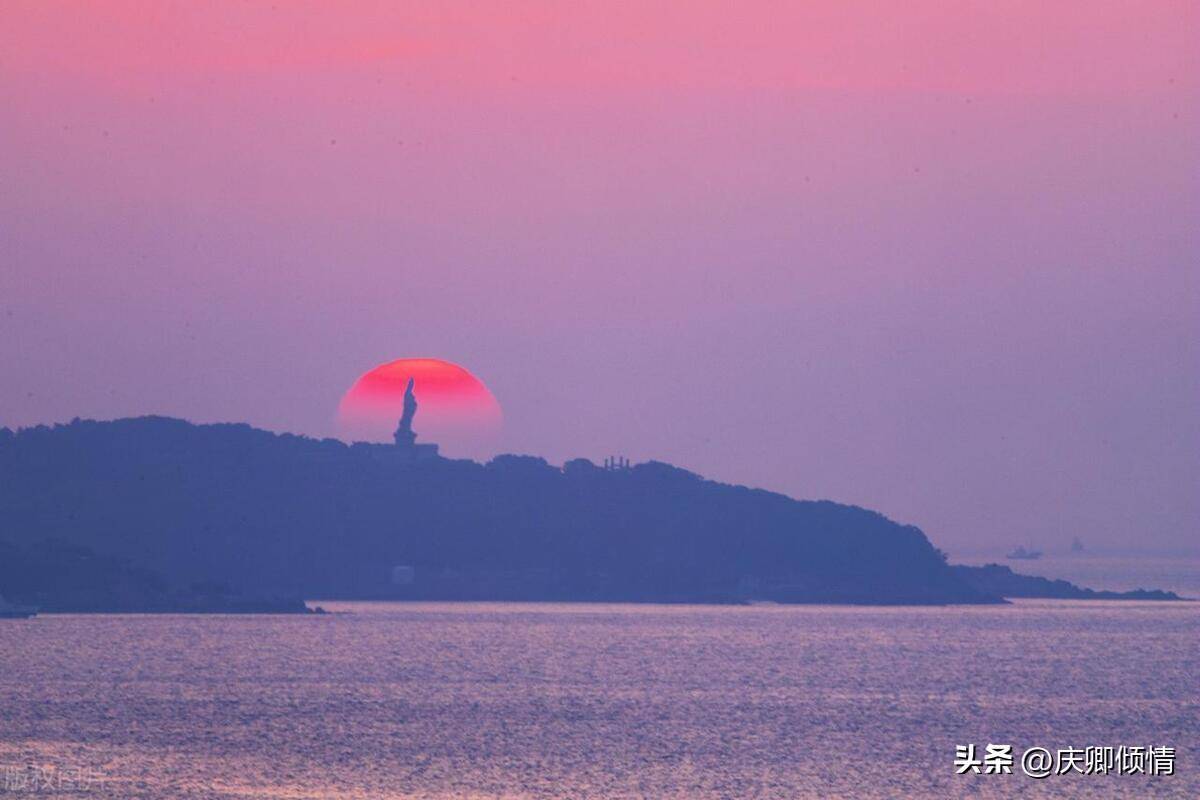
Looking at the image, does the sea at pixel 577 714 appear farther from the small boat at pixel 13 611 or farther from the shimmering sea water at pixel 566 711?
the small boat at pixel 13 611

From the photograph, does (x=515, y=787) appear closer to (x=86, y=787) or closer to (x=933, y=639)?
(x=86, y=787)

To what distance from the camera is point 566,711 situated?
59.8 metres

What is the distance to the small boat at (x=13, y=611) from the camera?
441 ft

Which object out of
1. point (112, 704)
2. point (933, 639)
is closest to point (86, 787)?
point (112, 704)

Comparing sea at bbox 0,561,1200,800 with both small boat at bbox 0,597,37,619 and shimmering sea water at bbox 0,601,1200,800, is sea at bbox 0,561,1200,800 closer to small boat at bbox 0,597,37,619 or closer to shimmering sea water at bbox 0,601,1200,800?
shimmering sea water at bbox 0,601,1200,800

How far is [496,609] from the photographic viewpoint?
6658 inches

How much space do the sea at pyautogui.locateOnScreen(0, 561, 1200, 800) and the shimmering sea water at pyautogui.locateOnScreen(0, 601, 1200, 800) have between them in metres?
0.17

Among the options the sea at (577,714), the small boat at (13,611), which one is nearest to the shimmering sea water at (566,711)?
the sea at (577,714)

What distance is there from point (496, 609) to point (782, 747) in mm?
121395

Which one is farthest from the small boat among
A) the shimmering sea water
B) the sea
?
the sea

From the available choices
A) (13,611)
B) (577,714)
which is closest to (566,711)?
(577,714)

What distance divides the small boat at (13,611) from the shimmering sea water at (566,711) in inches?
626

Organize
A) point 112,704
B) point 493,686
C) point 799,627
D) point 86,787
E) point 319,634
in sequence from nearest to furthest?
point 86,787
point 112,704
point 493,686
point 319,634
point 799,627

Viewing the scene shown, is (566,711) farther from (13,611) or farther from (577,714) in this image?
(13,611)
